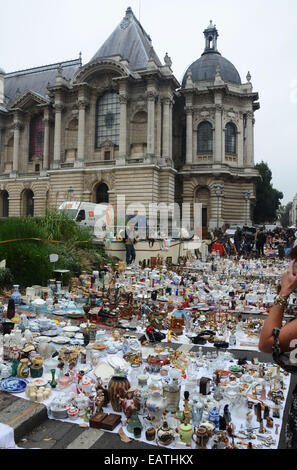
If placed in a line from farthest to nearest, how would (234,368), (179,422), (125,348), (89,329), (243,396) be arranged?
1. (89,329)
2. (125,348)
3. (234,368)
4. (243,396)
5. (179,422)

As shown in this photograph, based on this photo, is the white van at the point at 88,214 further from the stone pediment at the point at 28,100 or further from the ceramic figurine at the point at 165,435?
the stone pediment at the point at 28,100

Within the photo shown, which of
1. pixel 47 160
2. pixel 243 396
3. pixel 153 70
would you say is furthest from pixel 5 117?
pixel 243 396

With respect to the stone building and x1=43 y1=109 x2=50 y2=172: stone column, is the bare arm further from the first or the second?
x1=43 y1=109 x2=50 y2=172: stone column

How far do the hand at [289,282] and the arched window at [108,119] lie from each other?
1330 inches

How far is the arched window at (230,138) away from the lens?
37438 mm

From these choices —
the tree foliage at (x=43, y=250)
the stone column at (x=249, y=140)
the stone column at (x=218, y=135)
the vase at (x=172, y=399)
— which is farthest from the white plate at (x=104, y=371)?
the stone column at (x=249, y=140)

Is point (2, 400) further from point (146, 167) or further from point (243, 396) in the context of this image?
point (146, 167)

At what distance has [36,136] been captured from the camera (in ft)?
134

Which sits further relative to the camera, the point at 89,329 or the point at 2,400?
the point at 89,329

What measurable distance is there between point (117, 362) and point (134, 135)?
31.8 metres

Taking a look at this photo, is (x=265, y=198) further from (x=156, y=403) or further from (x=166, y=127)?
(x=156, y=403)

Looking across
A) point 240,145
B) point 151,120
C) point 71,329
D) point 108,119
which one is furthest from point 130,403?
point 240,145

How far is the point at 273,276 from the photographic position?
12875 mm
